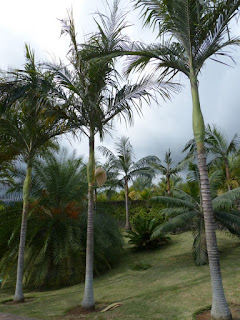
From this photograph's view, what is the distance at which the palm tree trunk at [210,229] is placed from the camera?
4.90m

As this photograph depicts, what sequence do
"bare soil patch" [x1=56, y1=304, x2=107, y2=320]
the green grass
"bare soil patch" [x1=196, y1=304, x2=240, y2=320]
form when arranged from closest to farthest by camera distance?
"bare soil patch" [x1=196, y1=304, x2=240, y2=320] → the green grass → "bare soil patch" [x1=56, y1=304, x2=107, y2=320]

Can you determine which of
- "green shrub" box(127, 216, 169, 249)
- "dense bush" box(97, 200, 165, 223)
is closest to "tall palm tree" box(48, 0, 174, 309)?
"green shrub" box(127, 216, 169, 249)

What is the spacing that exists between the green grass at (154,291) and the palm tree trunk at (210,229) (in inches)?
25.0

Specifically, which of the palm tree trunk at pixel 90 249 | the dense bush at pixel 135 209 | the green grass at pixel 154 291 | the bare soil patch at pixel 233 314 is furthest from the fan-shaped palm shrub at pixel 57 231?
the dense bush at pixel 135 209

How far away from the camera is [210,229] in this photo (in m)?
5.22

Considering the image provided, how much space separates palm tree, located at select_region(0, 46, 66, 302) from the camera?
26.0ft

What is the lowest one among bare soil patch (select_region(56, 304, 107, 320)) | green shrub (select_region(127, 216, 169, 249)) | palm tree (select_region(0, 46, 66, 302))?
bare soil patch (select_region(56, 304, 107, 320))

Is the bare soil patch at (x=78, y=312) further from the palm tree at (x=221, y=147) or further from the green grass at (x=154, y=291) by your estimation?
the palm tree at (x=221, y=147)

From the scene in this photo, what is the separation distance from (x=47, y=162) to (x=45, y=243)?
3788 mm

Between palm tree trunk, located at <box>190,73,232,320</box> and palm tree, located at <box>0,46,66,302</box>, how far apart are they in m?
4.13

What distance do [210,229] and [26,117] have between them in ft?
22.0

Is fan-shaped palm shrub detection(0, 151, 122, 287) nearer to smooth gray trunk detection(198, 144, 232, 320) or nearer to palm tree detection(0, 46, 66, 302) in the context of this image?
palm tree detection(0, 46, 66, 302)

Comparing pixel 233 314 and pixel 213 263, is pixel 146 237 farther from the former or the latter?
pixel 213 263

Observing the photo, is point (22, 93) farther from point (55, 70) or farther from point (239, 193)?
point (239, 193)
